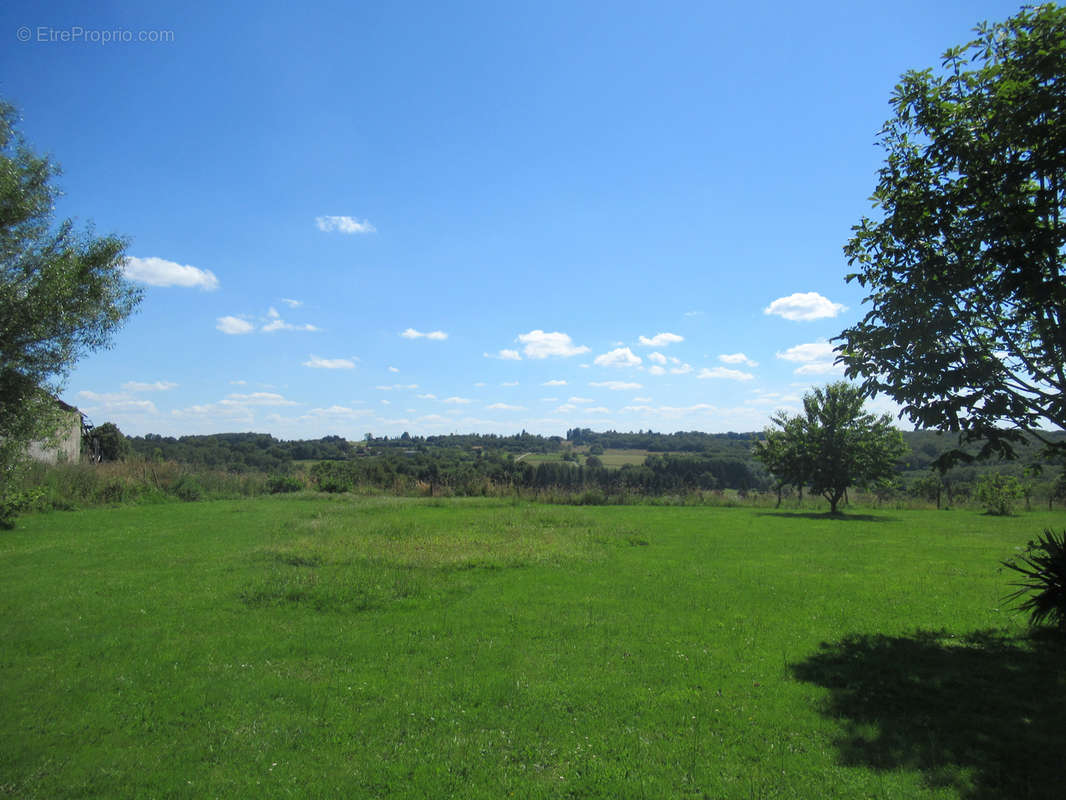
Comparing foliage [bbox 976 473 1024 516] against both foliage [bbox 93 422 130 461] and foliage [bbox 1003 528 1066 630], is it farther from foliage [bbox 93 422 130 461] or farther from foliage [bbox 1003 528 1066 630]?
foliage [bbox 93 422 130 461]

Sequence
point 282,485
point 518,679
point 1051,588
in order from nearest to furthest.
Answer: point 518,679 < point 1051,588 < point 282,485

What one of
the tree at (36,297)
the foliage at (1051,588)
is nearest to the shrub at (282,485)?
the tree at (36,297)

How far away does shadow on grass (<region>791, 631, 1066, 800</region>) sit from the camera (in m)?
4.13

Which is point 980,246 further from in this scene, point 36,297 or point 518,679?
point 36,297

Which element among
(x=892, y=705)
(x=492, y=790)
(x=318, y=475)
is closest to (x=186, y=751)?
(x=492, y=790)

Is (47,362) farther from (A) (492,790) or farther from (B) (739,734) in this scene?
(B) (739,734)

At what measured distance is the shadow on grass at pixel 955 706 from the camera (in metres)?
4.13

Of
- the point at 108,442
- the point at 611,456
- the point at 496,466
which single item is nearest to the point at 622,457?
the point at 611,456

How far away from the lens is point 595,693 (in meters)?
5.56

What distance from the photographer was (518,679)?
5.89 metres

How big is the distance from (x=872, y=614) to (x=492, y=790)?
672cm

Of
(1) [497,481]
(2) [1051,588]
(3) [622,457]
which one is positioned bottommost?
(2) [1051,588]

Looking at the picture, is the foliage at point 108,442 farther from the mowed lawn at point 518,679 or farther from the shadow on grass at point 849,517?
the shadow on grass at point 849,517

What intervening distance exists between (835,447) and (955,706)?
21.8 meters
